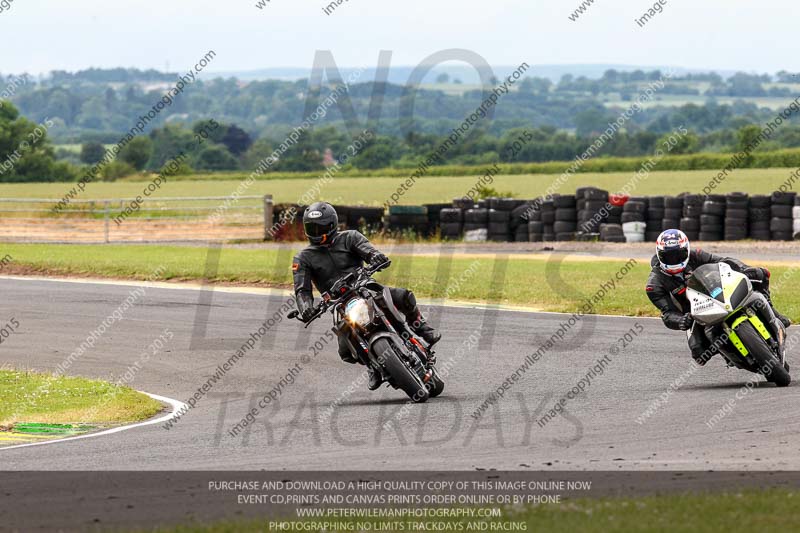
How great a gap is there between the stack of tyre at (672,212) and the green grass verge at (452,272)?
428 cm

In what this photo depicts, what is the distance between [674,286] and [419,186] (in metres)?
57.6

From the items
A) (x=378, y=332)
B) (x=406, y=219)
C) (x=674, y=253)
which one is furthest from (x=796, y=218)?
(x=378, y=332)

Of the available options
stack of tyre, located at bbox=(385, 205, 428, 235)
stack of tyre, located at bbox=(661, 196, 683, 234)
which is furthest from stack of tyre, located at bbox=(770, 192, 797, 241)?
stack of tyre, located at bbox=(385, 205, 428, 235)

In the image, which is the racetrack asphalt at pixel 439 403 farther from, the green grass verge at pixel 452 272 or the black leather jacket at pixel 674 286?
the green grass verge at pixel 452 272

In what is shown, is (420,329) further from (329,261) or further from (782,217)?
(782,217)

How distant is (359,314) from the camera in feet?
37.5

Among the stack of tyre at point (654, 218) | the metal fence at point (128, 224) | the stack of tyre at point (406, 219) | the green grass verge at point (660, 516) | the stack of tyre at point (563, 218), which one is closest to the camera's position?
the green grass verge at point (660, 516)

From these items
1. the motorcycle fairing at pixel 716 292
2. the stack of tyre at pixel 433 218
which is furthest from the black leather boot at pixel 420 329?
the stack of tyre at pixel 433 218

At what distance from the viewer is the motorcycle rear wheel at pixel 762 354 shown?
11.5 m

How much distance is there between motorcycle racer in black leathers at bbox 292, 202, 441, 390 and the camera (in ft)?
38.7

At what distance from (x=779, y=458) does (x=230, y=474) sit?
3.74 metres

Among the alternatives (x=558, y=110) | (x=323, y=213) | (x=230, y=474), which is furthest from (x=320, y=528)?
(x=558, y=110)

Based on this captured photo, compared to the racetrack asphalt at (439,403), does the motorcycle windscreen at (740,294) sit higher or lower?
higher

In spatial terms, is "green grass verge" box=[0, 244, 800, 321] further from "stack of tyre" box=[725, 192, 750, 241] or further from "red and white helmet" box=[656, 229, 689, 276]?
"red and white helmet" box=[656, 229, 689, 276]
